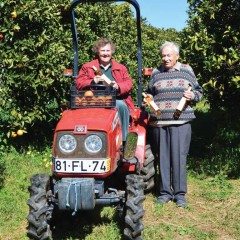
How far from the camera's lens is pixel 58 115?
847cm

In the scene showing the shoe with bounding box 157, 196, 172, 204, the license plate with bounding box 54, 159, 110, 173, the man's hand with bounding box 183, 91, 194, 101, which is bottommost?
the shoe with bounding box 157, 196, 172, 204

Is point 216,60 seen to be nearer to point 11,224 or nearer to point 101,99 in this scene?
point 101,99

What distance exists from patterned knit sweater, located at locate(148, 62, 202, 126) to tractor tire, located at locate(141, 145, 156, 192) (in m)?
0.50

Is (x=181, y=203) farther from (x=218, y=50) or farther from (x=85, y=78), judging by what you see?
(x=218, y=50)

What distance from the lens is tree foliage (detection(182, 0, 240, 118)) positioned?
22.3 ft

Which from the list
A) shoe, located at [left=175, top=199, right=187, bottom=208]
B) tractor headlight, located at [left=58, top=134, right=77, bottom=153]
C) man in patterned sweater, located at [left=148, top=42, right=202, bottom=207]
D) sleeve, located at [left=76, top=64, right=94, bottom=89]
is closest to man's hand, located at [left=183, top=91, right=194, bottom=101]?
man in patterned sweater, located at [left=148, top=42, right=202, bottom=207]

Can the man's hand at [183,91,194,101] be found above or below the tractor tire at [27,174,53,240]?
above

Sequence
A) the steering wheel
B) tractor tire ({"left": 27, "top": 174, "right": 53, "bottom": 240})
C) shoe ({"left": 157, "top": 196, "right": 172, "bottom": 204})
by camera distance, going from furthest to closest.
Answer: shoe ({"left": 157, "top": 196, "right": 172, "bottom": 204})
the steering wheel
tractor tire ({"left": 27, "top": 174, "right": 53, "bottom": 240})

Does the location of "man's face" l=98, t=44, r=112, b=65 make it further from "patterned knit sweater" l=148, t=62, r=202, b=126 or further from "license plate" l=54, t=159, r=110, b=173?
"license plate" l=54, t=159, r=110, b=173

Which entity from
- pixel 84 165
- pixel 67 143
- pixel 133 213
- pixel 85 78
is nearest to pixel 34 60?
pixel 85 78

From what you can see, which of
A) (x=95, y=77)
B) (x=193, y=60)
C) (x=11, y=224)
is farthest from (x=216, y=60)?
(x=11, y=224)

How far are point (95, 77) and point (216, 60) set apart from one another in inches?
85.9

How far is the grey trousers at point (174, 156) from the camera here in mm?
5859

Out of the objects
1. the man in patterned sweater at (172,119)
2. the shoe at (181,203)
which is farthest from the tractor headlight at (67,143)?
the shoe at (181,203)
